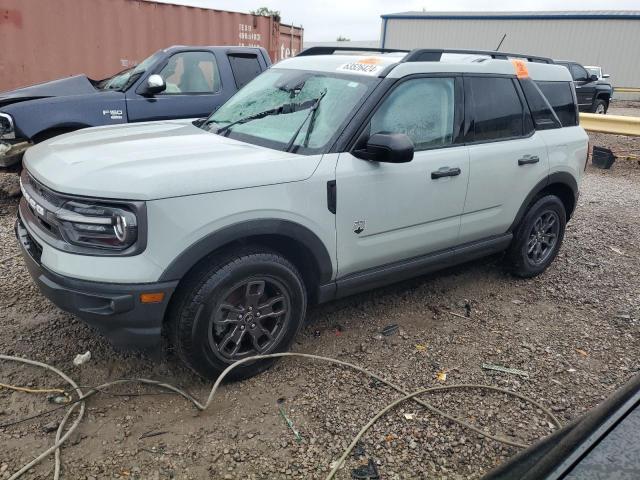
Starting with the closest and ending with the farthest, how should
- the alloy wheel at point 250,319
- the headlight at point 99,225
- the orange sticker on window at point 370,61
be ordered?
the headlight at point 99,225 → the alloy wheel at point 250,319 → the orange sticker on window at point 370,61

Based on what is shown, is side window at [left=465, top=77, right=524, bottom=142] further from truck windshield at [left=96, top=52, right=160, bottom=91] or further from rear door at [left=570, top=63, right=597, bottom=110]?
rear door at [left=570, top=63, right=597, bottom=110]

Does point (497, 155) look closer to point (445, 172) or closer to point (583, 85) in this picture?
point (445, 172)

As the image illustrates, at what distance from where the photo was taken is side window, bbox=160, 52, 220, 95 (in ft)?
20.7

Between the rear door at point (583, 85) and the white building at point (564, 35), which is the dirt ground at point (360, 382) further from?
the white building at point (564, 35)

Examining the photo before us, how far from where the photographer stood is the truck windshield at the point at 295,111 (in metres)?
3.11

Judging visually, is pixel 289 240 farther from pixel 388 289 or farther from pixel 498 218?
pixel 498 218

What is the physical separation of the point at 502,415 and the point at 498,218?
1.66 meters

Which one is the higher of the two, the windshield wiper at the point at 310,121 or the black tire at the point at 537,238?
the windshield wiper at the point at 310,121

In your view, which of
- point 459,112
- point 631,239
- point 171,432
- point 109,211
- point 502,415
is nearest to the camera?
point 109,211

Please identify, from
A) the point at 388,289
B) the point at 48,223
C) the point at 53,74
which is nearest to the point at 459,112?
the point at 388,289

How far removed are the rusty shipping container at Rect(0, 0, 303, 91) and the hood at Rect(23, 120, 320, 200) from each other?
628 centimetres

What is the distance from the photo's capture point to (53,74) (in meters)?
8.66

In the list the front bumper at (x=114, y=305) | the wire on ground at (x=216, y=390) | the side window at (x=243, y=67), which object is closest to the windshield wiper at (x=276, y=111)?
the front bumper at (x=114, y=305)

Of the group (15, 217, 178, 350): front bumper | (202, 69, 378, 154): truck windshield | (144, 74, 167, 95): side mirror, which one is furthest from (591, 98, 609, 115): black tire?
(15, 217, 178, 350): front bumper
